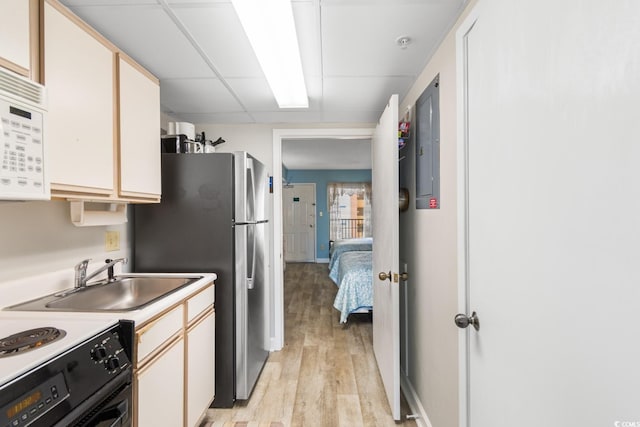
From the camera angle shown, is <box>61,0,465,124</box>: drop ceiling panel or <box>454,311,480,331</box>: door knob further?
<box>61,0,465,124</box>: drop ceiling panel

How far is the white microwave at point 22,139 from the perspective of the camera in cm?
94

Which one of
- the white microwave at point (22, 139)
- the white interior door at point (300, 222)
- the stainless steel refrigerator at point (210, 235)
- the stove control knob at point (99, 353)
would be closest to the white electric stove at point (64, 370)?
the stove control knob at point (99, 353)

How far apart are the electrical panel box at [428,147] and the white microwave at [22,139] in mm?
1701

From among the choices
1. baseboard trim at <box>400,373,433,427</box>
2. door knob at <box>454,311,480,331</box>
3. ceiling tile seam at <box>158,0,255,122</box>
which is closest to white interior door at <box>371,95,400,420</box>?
baseboard trim at <box>400,373,433,427</box>

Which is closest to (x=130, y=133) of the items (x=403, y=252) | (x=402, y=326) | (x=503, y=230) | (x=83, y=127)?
(x=83, y=127)

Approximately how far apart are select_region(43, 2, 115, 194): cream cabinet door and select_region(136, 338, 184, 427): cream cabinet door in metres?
0.85

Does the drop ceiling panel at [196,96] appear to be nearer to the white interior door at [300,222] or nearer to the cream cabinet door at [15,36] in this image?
the cream cabinet door at [15,36]

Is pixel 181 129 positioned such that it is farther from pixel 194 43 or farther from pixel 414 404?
pixel 414 404

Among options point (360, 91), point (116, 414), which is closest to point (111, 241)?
point (116, 414)

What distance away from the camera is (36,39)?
1138mm

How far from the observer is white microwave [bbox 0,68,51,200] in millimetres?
939

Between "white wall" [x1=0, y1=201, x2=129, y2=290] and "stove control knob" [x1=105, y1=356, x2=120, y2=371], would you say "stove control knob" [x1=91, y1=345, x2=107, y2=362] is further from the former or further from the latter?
"white wall" [x1=0, y1=201, x2=129, y2=290]

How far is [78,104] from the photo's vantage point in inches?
51.1

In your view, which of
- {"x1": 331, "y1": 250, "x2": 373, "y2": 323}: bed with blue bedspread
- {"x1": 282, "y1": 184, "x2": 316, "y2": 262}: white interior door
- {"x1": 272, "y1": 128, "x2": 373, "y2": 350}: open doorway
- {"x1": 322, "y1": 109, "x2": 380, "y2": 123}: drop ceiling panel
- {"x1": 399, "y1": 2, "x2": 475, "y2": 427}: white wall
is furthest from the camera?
{"x1": 282, "y1": 184, "x2": 316, "y2": 262}: white interior door
